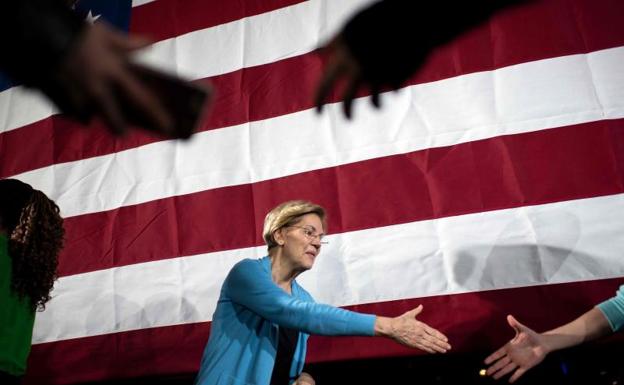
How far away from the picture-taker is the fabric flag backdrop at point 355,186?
4.64 ft

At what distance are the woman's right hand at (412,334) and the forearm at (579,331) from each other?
25 centimetres

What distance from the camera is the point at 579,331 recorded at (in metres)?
1.21

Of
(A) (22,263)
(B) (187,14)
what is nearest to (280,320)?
(A) (22,263)

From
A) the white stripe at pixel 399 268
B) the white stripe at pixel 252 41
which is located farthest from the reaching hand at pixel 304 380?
the white stripe at pixel 252 41

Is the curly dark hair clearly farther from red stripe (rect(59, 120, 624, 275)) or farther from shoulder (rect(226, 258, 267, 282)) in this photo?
shoulder (rect(226, 258, 267, 282))

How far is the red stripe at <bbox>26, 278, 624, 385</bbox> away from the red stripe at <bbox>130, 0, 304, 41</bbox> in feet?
3.71

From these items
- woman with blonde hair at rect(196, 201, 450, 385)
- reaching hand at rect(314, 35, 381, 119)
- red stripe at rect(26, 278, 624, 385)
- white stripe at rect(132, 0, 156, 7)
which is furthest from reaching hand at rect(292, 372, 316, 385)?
white stripe at rect(132, 0, 156, 7)

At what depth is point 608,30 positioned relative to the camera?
4.88 feet

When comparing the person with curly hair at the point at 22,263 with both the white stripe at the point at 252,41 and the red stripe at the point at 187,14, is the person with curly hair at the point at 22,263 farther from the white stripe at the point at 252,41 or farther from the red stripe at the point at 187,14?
the red stripe at the point at 187,14

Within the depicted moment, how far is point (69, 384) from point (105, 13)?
5.03ft

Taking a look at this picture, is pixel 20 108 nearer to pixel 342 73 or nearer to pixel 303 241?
pixel 303 241

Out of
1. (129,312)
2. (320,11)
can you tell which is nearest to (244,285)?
(129,312)

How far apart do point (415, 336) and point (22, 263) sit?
3.27 ft

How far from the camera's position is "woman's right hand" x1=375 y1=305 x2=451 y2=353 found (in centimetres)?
120
